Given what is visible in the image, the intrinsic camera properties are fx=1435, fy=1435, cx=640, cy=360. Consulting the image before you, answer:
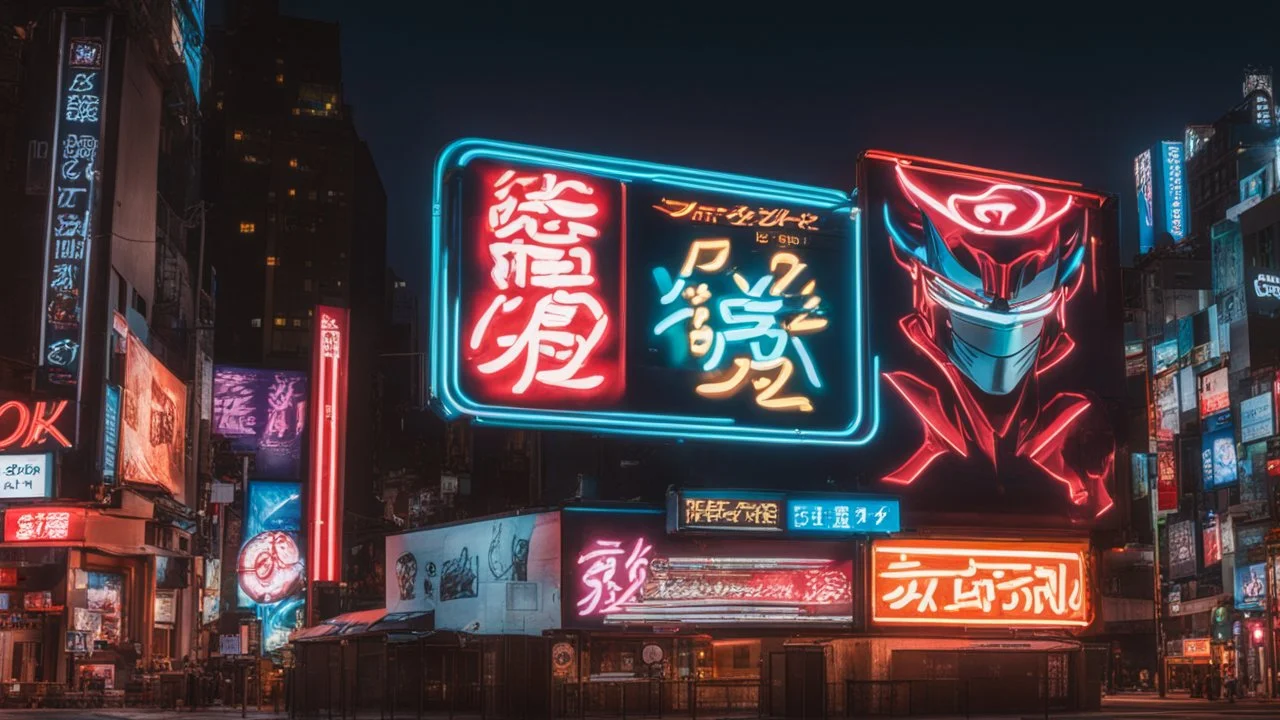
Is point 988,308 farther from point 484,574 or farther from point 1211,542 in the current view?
point 1211,542

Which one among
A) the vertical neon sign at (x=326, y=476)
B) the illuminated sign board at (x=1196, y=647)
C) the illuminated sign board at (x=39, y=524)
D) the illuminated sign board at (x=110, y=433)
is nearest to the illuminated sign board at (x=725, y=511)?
the vertical neon sign at (x=326, y=476)

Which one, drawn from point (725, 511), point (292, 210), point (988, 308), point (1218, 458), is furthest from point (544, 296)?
point (292, 210)

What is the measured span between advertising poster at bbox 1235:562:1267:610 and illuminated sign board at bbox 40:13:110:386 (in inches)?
2283

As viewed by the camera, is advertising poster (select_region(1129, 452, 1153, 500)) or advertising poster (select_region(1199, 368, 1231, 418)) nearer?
advertising poster (select_region(1199, 368, 1231, 418))

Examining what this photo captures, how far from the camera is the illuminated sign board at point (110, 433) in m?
55.5

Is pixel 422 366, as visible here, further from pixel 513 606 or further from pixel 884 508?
pixel 884 508

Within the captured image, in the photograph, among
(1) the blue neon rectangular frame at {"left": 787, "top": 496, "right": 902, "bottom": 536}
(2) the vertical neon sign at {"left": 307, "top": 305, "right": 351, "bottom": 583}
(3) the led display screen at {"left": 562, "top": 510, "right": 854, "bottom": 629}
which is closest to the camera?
(3) the led display screen at {"left": 562, "top": 510, "right": 854, "bottom": 629}

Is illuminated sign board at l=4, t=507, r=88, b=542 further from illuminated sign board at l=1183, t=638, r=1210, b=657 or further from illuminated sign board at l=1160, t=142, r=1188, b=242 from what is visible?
illuminated sign board at l=1160, t=142, r=1188, b=242

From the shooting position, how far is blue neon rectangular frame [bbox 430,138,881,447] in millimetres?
33312

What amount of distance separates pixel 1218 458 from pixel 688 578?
58477 millimetres

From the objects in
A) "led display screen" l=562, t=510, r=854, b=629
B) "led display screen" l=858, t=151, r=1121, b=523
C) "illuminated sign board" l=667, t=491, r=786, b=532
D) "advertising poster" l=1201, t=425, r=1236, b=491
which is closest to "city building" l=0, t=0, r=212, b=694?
"led display screen" l=562, t=510, r=854, b=629

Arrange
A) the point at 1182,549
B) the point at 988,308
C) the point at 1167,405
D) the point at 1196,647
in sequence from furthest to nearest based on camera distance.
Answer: the point at 1167,405 < the point at 1182,549 < the point at 1196,647 < the point at 988,308

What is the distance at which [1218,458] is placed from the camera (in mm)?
83625

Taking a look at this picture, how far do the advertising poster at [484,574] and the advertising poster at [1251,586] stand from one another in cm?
4964
